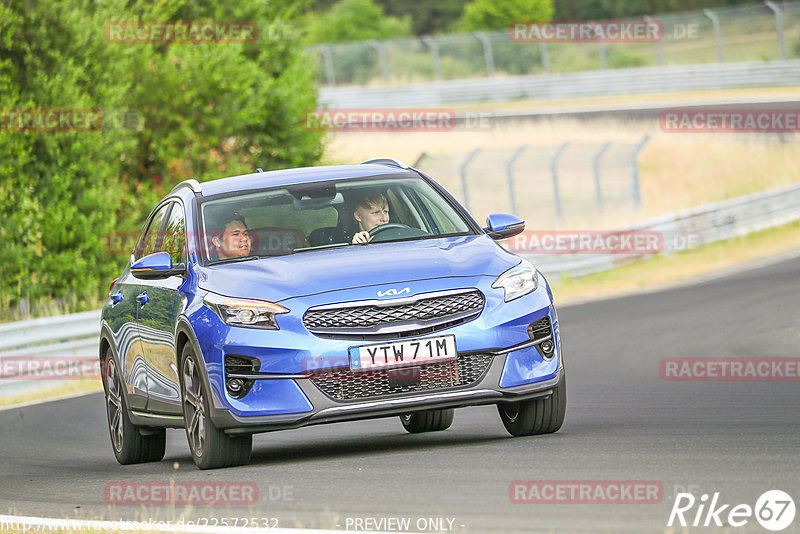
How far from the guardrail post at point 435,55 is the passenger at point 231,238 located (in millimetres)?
41786

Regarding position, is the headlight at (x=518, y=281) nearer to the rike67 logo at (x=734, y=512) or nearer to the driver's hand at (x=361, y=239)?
the driver's hand at (x=361, y=239)

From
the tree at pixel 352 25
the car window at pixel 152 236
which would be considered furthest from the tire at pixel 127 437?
the tree at pixel 352 25

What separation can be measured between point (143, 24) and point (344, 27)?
49500 millimetres

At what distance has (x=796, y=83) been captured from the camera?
4619 cm

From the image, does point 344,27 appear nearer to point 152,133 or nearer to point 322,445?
point 152,133

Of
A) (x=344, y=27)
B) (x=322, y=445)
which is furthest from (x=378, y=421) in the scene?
(x=344, y=27)

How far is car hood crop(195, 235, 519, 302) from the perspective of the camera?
7980mm

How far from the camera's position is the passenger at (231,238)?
29.0 feet

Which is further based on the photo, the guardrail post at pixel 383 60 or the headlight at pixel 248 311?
the guardrail post at pixel 383 60

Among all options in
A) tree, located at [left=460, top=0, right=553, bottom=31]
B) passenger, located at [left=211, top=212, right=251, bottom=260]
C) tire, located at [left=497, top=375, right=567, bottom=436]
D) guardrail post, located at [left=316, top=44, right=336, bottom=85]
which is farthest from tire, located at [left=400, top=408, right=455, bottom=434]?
tree, located at [left=460, top=0, right=553, bottom=31]

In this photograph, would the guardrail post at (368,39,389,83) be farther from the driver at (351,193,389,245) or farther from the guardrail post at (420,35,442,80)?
the driver at (351,193,389,245)

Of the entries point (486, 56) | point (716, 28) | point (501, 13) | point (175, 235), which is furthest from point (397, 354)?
point (501, 13)

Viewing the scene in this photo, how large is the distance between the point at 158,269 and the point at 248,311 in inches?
38.4

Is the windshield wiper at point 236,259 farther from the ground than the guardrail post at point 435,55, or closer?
farther from the ground
